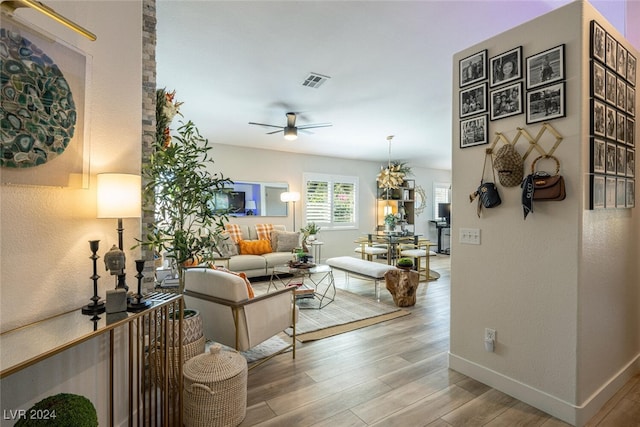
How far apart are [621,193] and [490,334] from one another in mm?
1407

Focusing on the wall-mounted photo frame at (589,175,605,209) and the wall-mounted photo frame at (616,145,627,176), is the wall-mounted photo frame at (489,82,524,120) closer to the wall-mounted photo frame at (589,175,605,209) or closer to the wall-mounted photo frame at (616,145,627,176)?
the wall-mounted photo frame at (589,175,605,209)

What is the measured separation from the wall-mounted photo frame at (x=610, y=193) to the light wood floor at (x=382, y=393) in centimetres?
138

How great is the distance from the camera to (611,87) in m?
→ 2.16

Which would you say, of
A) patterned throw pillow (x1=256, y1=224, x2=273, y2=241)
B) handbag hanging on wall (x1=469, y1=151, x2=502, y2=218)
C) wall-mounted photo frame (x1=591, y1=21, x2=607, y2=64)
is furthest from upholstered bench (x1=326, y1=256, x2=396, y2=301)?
wall-mounted photo frame (x1=591, y1=21, x2=607, y2=64)

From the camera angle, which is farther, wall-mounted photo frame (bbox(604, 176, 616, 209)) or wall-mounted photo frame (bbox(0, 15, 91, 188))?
wall-mounted photo frame (bbox(604, 176, 616, 209))

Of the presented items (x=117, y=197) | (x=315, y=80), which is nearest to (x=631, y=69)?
(x=315, y=80)

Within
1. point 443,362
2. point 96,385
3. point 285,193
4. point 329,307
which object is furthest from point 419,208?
point 96,385

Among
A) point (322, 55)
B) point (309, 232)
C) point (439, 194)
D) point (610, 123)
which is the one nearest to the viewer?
point (610, 123)

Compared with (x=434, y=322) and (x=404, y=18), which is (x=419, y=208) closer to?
(x=434, y=322)

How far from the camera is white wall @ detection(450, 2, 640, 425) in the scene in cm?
196

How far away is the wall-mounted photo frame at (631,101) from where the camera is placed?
238 cm

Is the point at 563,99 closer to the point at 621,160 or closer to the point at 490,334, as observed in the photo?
the point at 621,160

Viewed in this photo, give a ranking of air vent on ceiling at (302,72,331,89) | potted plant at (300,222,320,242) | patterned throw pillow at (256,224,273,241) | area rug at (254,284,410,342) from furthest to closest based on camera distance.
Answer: potted plant at (300,222,320,242) → patterned throw pillow at (256,224,273,241) → air vent on ceiling at (302,72,331,89) → area rug at (254,284,410,342)

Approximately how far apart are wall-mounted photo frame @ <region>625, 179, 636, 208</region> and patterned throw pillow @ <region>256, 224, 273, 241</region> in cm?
539
